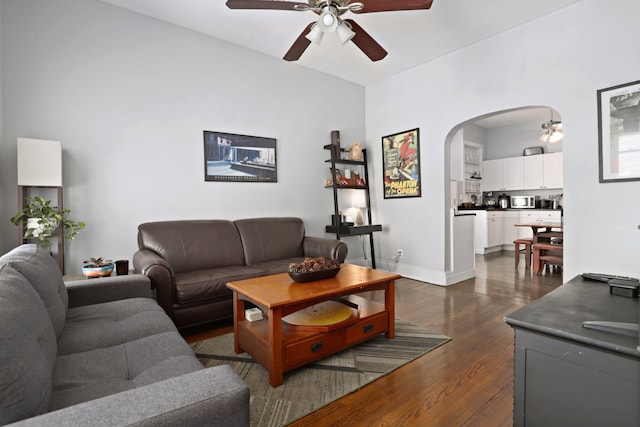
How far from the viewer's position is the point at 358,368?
2.03 metres

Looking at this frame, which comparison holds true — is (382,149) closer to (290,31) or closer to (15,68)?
(290,31)

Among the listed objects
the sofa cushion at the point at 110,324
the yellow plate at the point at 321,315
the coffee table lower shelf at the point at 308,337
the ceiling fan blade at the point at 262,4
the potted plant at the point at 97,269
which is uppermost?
the ceiling fan blade at the point at 262,4

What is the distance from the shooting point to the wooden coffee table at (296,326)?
1.85 meters

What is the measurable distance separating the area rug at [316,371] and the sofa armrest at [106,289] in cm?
61

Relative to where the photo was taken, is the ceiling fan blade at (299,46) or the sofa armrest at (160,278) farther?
the ceiling fan blade at (299,46)

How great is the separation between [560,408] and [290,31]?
3.80 meters

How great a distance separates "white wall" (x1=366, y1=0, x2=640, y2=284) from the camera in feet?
8.96

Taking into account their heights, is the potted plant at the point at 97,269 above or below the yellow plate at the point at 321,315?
above

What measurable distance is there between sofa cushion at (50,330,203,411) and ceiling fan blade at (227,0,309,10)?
219 centimetres

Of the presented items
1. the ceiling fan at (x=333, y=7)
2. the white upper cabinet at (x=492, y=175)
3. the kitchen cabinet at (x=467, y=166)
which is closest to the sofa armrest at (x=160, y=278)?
the ceiling fan at (x=333, y=7)

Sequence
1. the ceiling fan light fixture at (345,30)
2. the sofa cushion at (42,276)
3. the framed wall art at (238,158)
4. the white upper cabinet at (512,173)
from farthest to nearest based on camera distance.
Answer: the white upper cabinet at (512,173)
the framed wall art at (238,158)
the ceiling fan light fixture at (345,30)
the sofa cushion at (42,276)

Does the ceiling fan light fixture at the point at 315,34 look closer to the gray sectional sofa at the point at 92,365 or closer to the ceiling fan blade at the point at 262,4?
the ceiling fan blade at the point at 262,4

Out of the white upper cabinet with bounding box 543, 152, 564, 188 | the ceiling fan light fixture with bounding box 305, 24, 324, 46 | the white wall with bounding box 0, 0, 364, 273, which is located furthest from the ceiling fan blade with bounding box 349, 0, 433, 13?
the white upper cabinet with bounding box 543, 152, 564, 188

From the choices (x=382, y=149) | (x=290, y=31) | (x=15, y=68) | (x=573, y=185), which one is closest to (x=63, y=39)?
(x=15, y=68)
